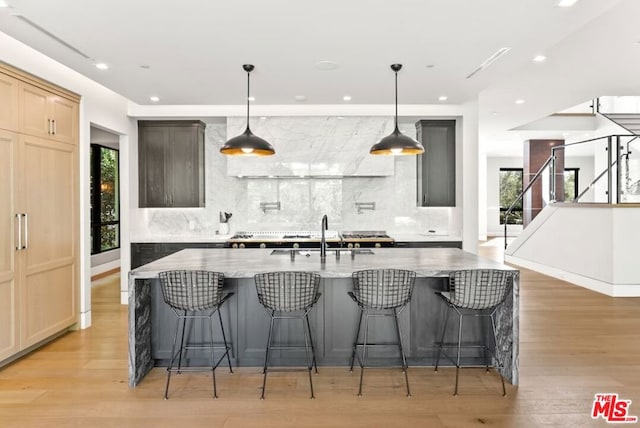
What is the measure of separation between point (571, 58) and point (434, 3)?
3.29 meters

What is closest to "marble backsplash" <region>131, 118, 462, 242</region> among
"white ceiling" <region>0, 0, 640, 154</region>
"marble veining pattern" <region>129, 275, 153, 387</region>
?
"white ceiling" <region>0, 0, 640, 154</region>

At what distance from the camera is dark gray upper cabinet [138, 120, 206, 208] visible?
18.8ft

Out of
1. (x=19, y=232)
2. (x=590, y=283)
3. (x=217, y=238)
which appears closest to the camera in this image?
(x=19, y=232)

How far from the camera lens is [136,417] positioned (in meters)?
2.65

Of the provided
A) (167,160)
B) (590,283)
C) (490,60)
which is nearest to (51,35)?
(167,160)

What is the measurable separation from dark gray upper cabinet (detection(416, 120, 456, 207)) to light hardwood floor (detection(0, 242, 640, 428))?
2365 mm

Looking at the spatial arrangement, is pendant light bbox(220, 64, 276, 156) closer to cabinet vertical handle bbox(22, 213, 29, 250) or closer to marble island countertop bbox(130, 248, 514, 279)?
marble island countertop bbox(130, 248, 514, 279)

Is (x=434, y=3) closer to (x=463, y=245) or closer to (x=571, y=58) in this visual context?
(x=571, y=58)

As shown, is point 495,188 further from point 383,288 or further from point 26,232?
point 26,232

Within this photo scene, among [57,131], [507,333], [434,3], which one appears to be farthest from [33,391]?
[434,3]

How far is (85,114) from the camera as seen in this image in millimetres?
4551

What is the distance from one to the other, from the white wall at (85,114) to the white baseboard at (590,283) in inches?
281

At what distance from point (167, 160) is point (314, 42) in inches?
A: 131

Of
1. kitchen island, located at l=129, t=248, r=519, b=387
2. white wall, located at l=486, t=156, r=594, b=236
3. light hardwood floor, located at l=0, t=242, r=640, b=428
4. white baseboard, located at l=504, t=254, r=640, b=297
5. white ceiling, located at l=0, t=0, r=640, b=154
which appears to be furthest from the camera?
white wall, located at l=486, t=156, r=594, b=236
